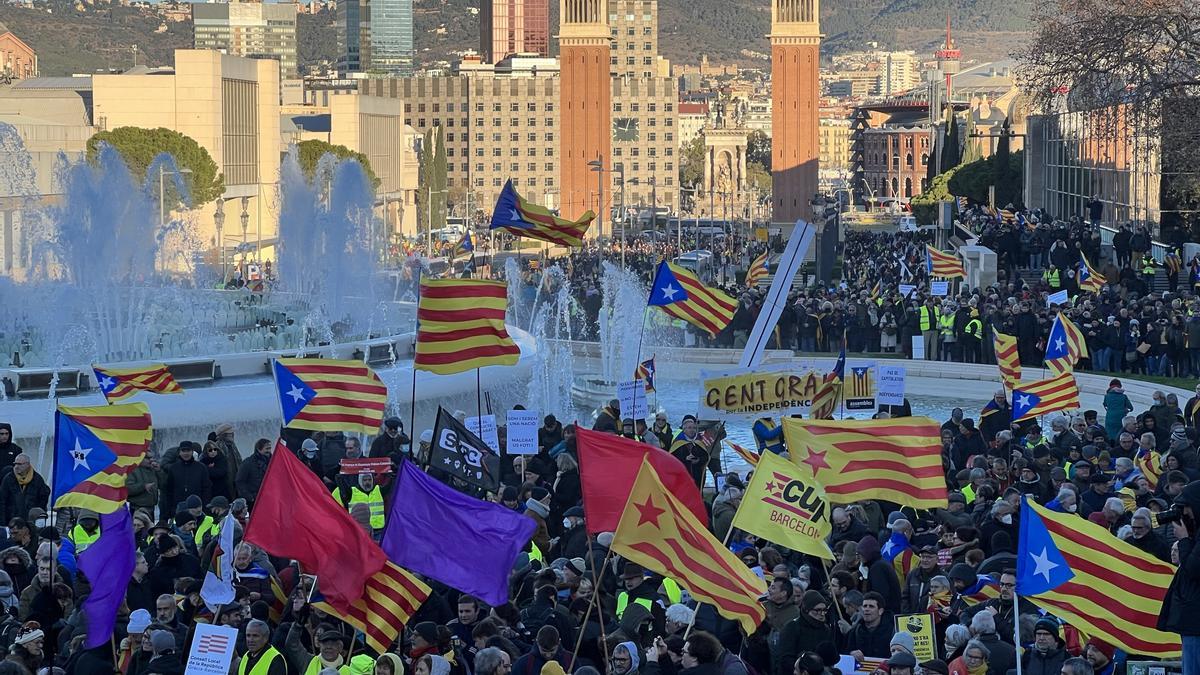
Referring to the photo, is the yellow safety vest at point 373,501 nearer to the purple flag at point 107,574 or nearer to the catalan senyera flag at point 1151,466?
the purple flag at point 107,574

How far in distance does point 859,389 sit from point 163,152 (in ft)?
185

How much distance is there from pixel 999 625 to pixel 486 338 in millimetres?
6470

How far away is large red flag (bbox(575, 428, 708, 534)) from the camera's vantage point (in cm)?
1014

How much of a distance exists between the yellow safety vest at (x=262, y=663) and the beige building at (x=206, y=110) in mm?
70222

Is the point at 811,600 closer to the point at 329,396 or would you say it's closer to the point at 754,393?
the point at 329,396

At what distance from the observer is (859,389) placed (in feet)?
58.3

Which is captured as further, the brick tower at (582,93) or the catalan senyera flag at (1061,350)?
the brick tower at (582,93)

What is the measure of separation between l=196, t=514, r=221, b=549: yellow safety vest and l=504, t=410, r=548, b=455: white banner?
11.3ft

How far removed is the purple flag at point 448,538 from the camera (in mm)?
9500

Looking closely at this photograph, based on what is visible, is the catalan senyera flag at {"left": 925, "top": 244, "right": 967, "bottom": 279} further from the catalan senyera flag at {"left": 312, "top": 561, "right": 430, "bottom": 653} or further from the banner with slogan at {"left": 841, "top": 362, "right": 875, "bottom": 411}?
the catalan senyera flag at {"left": 312, "top": 561, "right": 430, "bottom": 653}

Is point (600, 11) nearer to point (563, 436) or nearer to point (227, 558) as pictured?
point (563, 436)

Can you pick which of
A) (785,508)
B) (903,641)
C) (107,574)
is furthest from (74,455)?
(903,641)

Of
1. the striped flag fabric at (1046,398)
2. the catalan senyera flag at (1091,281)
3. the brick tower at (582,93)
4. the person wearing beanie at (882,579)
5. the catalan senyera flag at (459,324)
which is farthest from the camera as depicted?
the brick tower at (582,93)

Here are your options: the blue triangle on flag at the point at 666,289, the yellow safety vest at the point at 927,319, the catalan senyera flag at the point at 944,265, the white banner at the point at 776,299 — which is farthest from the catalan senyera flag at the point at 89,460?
the catalan senyera flag at the point at 944,265
